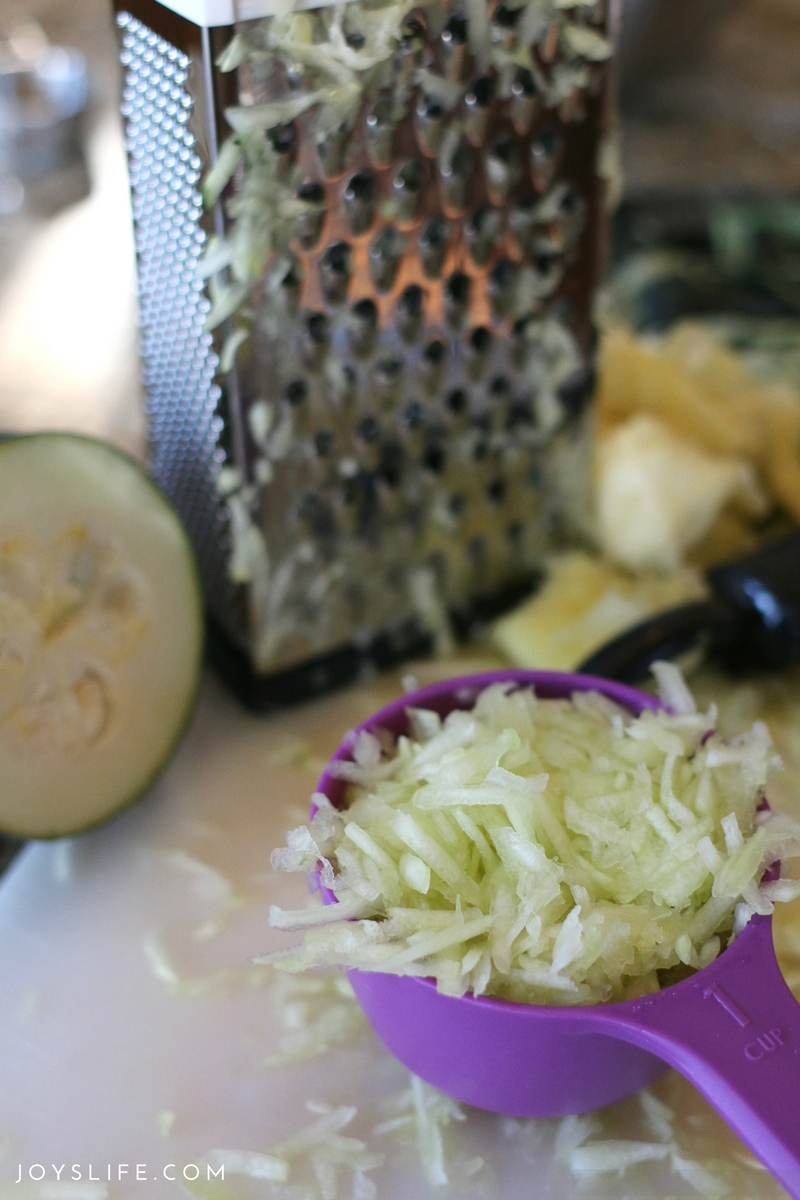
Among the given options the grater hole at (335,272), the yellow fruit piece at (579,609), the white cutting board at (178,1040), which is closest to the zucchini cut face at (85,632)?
the white cutting board at (178,1040)

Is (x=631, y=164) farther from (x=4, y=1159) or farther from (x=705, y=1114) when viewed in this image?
(x=4, y=1159)

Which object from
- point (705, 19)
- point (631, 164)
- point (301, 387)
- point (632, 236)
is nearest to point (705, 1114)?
point (301, 387)

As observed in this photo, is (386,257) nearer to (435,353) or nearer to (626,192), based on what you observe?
(435,353)

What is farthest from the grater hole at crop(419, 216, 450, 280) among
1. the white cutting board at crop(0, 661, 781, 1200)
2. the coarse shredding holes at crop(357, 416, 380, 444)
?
the white cutting board at crop(0, 661, 781, 1200)

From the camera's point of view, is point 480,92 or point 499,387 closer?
point 480,92

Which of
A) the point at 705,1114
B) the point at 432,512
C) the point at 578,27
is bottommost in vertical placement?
the point at 705,1114

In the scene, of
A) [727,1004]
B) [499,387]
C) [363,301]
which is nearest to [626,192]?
[499,387]
